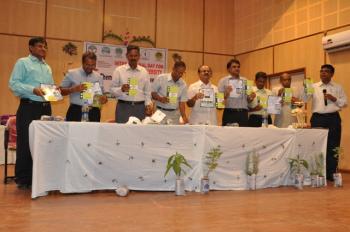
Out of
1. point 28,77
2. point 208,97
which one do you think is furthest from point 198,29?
point 28,77

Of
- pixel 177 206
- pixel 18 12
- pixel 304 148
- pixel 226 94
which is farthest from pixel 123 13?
pixel 177 206

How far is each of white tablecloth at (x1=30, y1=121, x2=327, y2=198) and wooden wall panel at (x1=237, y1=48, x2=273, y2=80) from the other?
14.1 feet

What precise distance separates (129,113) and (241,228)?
7.45 feet

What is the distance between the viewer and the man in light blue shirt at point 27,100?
3.90 m

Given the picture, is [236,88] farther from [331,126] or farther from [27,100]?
[27,100]

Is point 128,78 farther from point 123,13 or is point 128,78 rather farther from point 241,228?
point 123,13

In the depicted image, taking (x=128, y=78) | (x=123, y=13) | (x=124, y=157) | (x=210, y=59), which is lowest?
(x=124, y=157)

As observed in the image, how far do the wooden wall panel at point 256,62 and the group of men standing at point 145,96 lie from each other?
124 inches

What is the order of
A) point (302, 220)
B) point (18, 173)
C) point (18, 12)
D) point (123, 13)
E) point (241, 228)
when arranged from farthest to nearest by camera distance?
point (123, 13) → point (18, 12) → point (18, 173) → point (302, 220) → point (241, 228)

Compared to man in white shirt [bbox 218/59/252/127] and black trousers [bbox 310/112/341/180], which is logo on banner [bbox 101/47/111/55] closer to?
man in white shirt [bbox 218/59/252/127]

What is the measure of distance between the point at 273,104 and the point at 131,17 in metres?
4.93

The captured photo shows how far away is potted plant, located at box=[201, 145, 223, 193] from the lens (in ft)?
13.1

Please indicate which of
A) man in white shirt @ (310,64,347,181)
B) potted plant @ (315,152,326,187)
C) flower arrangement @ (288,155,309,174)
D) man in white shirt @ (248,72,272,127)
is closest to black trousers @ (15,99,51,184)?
man in white shirt @ (248,72,272,127)

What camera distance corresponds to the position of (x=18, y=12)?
7.82 metres
